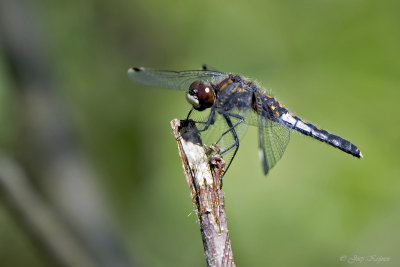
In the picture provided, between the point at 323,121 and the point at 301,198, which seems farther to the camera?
the point at 323,121

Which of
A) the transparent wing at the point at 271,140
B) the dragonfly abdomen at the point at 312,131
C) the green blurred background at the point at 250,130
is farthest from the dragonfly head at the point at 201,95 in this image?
the green blurred background at the point at 250,130

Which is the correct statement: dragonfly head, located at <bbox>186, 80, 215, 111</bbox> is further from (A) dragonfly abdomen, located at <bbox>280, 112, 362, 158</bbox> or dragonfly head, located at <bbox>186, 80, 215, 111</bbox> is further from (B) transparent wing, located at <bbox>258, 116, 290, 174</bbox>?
(A) dragonfly abdomen, located at <bbox>280, 112, 362, 158</bbox>

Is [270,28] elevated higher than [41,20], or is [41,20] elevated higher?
[270,28]

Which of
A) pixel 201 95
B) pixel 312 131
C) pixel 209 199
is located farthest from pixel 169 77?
pixel 209 199

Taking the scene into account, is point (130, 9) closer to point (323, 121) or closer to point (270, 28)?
point (270, 28)

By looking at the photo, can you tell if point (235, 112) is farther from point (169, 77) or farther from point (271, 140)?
point (169, 77)

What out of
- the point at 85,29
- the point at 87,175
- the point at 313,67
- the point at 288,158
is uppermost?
the point at 85,29

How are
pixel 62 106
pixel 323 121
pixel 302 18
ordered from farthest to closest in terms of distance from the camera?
pixel 302 18, pixel 323 121, pixel 62 106

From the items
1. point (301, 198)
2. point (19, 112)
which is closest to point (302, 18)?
point (301, 198)
